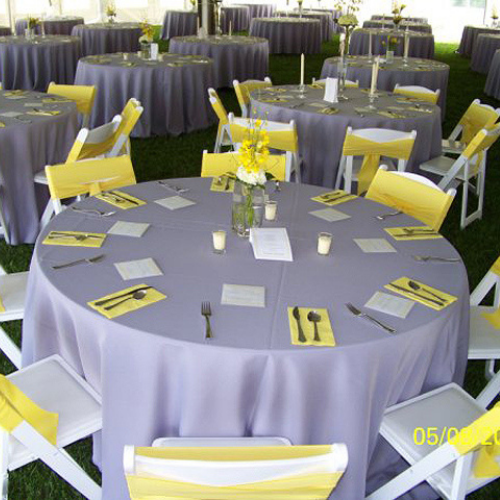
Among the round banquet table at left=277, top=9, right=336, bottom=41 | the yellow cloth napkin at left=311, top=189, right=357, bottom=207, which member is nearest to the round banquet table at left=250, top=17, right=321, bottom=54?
the round banquet table at left=277, top=9, right=336, bottom=41

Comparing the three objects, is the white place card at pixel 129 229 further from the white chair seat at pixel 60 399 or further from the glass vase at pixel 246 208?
the white chair seat at pixel 60 399

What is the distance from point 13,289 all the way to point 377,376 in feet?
5.58

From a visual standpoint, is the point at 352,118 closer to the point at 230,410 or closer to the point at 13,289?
the point at 13,289

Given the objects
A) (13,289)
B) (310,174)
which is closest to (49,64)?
(310,174)

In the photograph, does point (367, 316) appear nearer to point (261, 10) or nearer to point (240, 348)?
point (240, 348)

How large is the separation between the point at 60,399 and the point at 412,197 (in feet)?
6.45

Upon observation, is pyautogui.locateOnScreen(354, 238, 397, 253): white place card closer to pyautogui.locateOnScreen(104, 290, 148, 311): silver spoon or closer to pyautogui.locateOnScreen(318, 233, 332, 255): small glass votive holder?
pyautogui.locateOnScreen(318, 233, 332, 255): small glass votive holder

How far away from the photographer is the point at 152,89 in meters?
6.99

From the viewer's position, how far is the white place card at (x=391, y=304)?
A: 205cm

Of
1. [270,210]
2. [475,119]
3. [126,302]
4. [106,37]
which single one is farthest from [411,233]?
[106,37]

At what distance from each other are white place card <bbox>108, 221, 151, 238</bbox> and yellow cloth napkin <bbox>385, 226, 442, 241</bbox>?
1062mm

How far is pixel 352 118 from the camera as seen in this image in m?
4.69

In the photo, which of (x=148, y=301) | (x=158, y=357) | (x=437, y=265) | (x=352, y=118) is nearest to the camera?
(x=158, y=357)

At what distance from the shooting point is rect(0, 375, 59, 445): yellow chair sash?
65.6 inches
